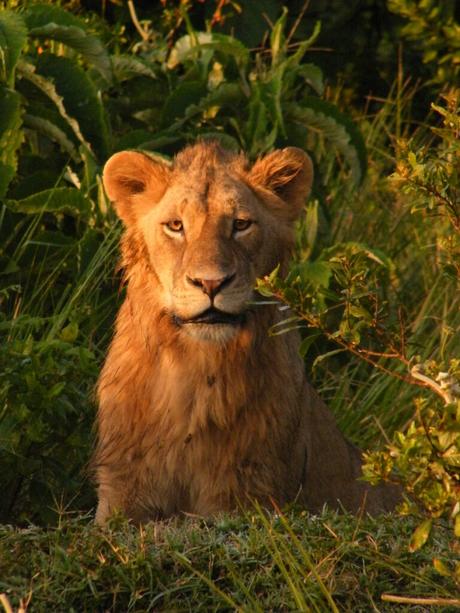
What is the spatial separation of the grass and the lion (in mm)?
955

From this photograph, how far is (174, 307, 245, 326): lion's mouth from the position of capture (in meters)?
4.66

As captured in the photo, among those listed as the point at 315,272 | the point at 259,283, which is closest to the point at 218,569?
the point at 259,283

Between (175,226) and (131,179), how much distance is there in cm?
45

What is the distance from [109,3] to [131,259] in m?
4.26

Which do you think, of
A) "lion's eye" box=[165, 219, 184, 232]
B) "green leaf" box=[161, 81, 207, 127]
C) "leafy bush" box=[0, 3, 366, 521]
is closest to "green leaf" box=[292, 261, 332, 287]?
"leafy bush" box=[0, 3, 366, 521]

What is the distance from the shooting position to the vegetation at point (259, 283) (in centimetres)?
352

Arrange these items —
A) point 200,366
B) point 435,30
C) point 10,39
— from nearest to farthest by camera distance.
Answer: point 200,366 → point 10,39 → point 435,30

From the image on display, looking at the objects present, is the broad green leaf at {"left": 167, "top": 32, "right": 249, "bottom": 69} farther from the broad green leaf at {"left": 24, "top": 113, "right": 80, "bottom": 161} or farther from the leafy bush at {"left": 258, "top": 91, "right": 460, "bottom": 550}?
the leafy bush at {"left": 258, "top": 91, "right": 460, "bottom": 550}

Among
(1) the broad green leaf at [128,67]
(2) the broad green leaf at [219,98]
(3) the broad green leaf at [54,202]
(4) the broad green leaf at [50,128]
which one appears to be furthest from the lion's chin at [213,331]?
(1) the broad green leaf at [128,67]

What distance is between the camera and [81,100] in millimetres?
6730

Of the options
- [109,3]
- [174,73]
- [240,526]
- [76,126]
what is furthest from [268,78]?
[240,526]

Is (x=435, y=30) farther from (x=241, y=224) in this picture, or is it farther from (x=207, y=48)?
(x=241, y=224)

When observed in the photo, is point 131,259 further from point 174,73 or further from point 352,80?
point 352,80

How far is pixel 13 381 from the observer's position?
16.8ft
